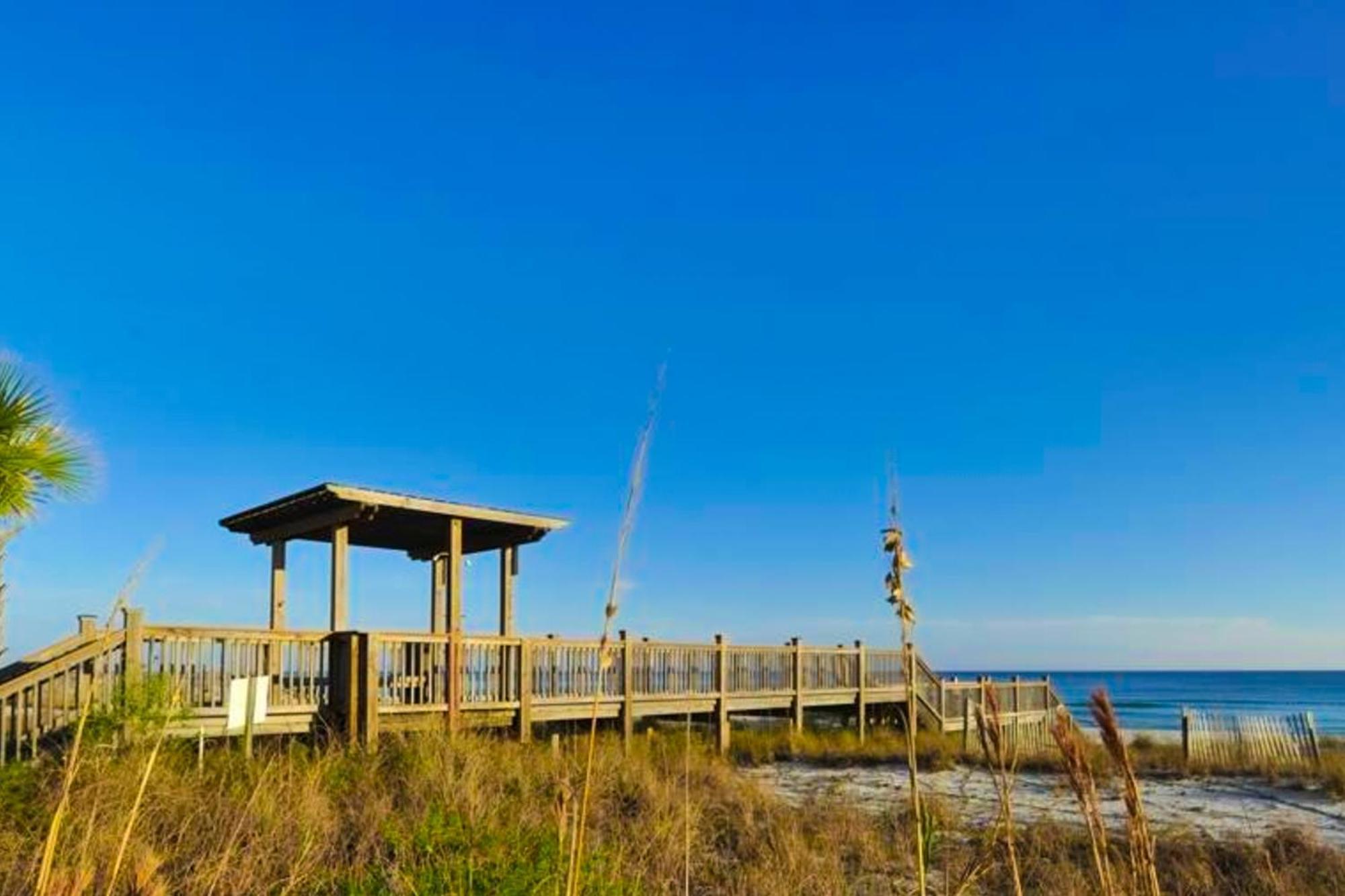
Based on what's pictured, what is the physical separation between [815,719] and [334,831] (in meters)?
20.8

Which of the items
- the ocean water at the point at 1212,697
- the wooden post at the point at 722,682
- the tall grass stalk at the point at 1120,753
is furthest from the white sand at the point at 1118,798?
the ocean water at the point at 1212,697

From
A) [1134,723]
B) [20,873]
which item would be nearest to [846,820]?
[20,873]

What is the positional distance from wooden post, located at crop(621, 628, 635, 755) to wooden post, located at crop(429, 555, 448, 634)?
3.02 metres

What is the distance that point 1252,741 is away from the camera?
18953mm

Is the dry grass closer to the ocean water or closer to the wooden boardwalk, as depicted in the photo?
the wooden boardwalk

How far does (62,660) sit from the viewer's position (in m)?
11.5

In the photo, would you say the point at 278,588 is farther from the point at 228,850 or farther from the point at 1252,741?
the point at 1252,741

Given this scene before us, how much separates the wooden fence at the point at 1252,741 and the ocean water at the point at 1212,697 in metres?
19.1

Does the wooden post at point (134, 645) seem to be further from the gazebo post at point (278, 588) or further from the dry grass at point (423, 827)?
the gazebo post at point (278, 588)

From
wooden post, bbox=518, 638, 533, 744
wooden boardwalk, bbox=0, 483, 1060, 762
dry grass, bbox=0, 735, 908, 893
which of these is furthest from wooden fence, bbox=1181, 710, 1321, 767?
wooden post, bbox=518, 638, 533, 744

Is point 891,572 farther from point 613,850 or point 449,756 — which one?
point 449,756

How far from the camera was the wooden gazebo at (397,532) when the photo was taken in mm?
15430

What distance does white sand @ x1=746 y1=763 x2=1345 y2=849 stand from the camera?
1205 centimetres

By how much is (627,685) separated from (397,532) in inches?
179
